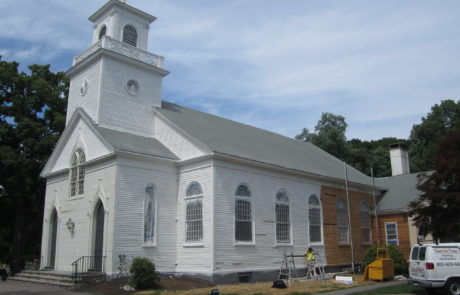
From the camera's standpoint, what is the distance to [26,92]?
31.9 m

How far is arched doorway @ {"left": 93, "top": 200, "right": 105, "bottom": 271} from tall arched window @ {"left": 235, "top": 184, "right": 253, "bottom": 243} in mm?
6305

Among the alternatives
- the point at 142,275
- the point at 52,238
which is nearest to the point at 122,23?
the point at 52,238

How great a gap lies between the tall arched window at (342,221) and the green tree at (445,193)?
740 cm

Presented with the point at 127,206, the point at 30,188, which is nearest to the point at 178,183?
the point at 127,206

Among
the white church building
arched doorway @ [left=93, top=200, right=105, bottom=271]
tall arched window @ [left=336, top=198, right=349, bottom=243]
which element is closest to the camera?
the white church building

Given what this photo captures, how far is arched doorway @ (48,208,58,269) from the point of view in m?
24.2

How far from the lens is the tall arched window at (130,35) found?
25875mm

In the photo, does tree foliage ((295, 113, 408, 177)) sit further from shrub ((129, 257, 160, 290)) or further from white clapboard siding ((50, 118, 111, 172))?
shrub ((129, 257, 160, 290))

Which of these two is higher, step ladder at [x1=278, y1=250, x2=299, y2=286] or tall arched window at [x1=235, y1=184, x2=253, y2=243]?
tall arched window at [x1=235, y1=184, x2=253, y2=243]

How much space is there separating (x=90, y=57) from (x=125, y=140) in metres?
5.73

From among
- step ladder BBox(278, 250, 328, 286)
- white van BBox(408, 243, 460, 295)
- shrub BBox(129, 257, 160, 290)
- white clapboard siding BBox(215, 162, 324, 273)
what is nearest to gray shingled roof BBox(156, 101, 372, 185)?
white clapboard siding BBox(215, 162, 324, 273)

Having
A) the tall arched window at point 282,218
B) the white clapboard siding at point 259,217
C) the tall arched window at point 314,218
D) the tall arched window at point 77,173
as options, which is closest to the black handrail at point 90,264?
the tall arched window at point 77,173

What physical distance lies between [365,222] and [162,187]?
50.9 feet

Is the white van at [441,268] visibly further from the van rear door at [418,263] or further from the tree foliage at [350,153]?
the tree foliage at [350,153]
